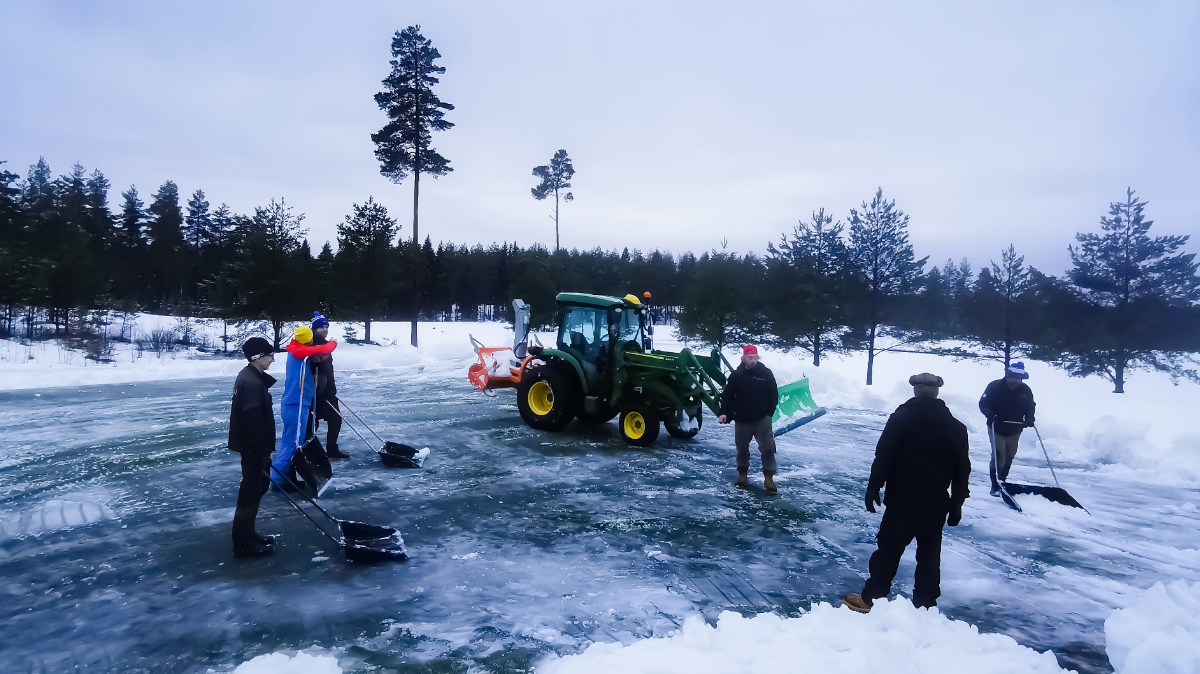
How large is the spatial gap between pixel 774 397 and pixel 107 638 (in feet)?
18.7

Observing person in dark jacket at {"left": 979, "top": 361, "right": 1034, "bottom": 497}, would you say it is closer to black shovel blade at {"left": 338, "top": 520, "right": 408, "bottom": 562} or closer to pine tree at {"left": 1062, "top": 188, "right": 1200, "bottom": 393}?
black shovel blade at {"left": 338, "top": 520, "right": 408, "bottom": 562}


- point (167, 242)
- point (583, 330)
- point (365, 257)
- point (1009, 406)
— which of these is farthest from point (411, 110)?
point (167, 242)

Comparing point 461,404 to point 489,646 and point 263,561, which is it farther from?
point 489,646

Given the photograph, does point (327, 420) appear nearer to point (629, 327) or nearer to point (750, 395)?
point (629, 327)

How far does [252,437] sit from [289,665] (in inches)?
76.1

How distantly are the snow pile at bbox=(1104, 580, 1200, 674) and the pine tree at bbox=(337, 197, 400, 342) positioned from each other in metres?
29.0

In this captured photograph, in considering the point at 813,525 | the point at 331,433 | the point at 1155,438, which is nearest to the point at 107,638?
the point at 331,433

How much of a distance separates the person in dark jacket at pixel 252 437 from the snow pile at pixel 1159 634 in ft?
17.8

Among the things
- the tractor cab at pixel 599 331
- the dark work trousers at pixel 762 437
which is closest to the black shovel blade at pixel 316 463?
the tractor cab at pixel 599 331

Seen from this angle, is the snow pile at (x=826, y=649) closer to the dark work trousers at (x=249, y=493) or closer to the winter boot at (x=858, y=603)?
the winter boot at (x=858, y=603)

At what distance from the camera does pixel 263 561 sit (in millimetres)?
4492

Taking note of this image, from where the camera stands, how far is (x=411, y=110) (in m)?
27.1

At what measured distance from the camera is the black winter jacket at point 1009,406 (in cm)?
645

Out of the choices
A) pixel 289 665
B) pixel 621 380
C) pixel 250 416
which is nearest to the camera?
pixel 289 665
